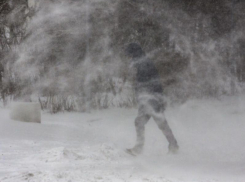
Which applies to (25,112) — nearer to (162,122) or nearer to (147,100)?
(147,100)

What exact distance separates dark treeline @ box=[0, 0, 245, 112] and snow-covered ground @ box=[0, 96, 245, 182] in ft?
3.60

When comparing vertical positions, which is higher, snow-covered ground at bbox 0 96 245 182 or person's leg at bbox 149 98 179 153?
person's leg at bbox 149 98 179 153

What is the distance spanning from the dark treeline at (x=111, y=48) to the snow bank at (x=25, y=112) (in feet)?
7.72

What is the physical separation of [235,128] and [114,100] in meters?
3.49

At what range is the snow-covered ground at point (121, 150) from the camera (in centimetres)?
332

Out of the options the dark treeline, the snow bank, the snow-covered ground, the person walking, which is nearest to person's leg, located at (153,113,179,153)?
the person walking

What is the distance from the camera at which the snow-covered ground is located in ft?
10.9

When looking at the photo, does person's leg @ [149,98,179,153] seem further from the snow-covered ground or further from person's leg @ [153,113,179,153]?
the snow-covered ground

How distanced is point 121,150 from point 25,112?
2.97 metres

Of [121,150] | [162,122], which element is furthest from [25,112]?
[162,122]

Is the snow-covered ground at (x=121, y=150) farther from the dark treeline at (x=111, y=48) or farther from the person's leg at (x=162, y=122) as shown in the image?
the dark treeline at (x=111, y=48)

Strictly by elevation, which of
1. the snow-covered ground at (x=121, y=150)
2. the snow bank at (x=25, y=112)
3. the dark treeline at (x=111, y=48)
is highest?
the dark treeline at (x=111, y=48)

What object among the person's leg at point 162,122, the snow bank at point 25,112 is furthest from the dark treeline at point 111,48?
the person's leg at point 162,122

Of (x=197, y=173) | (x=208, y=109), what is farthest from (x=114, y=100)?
(x=197, y=173)
